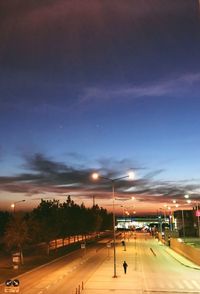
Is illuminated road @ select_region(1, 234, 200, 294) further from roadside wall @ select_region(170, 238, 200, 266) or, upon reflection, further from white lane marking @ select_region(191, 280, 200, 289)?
roadside wall @ select_region(170, 238, 200, 266)

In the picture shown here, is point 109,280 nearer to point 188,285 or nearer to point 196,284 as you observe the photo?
point 188,285

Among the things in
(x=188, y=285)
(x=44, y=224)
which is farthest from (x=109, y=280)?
(x=44, y=224)

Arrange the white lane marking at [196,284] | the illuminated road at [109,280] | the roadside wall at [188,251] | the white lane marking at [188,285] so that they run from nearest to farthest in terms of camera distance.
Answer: the illuminated road at [109,280], the white lane marking at [188,285], the white lane marking at [196,284], the roadside wall at [188,251]

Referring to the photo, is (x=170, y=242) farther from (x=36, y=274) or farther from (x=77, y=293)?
(x=77, y=293)

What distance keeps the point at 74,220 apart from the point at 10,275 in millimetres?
64996

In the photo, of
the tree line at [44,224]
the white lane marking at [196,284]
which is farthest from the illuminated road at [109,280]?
the tree line at [44,224]

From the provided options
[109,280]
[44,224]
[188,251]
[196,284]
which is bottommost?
[196,284]

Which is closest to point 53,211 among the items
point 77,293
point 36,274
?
point 36,274

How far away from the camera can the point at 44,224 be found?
244ft

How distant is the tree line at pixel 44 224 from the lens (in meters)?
57.1

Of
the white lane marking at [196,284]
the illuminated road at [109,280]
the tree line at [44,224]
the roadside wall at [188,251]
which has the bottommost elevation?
the white lane marking at [196,284]

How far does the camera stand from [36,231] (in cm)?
6569

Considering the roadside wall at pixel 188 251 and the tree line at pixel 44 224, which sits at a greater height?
the tree line at pixel 44 224

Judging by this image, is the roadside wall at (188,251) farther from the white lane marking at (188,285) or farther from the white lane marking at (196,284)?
the white lane marking at (188,285)
